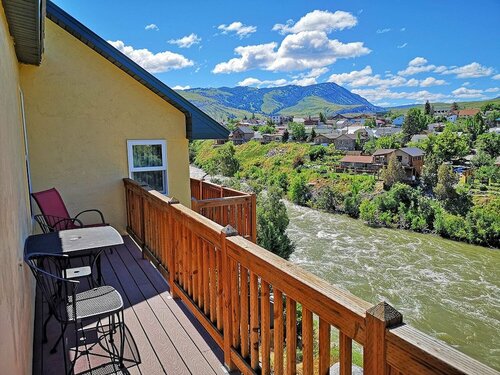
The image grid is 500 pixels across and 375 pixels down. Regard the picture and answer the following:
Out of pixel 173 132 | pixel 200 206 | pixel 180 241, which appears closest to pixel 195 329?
pixel 180 241

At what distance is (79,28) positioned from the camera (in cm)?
543

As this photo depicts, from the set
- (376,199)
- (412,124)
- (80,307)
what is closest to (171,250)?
(80,307)

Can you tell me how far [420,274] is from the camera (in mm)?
18781

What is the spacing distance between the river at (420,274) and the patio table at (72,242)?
14.0m

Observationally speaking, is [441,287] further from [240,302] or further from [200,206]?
[240,302]

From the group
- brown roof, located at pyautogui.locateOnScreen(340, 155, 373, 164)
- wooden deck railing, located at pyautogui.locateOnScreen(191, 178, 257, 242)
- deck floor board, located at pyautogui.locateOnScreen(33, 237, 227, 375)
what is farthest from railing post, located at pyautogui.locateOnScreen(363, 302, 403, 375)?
brown roof, located at pyautogui.locateOnScreen(340, 155, 373, 164)

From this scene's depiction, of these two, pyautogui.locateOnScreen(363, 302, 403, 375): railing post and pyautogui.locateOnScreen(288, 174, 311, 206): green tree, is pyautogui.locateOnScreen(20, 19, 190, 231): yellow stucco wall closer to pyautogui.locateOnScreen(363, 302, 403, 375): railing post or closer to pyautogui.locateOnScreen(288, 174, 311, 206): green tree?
pyautogui.locateOnScreen(363, 302, 403, 375): railing post

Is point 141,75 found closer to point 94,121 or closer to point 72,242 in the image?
point 94,121

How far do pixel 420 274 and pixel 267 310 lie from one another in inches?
765

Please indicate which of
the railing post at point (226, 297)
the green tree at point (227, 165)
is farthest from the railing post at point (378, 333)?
the green tree at point (227, 165)

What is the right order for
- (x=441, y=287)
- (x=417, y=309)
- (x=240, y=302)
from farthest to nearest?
(x=441, y=287) < (x=417, y=309) < (x=240, y=302)

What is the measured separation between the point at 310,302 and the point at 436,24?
107m

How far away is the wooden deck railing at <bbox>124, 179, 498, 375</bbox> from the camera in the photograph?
110cm

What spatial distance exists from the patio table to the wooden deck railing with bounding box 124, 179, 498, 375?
574mm
